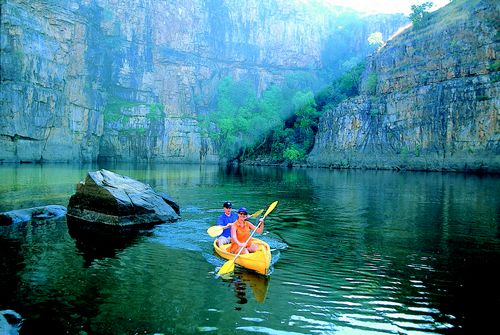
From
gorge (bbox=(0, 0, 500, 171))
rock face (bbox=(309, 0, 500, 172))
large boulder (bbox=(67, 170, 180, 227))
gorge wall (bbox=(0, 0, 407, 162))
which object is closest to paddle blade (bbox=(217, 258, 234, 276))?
large boulder (bbox=(67, 170, 180, 227))

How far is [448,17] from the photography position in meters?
69.9

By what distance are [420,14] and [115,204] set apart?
7797cm

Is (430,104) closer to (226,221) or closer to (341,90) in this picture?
(341,90)

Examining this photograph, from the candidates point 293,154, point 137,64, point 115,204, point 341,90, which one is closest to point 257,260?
point 115,204

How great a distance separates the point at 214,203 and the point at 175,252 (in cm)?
1240

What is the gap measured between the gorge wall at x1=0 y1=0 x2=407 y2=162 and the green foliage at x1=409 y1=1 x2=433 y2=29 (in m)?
46.6

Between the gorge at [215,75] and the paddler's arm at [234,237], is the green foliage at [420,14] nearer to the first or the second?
the gorge at [215,75]

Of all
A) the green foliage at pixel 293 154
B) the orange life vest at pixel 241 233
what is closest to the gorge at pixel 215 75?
the green foliage at pixel 293 154

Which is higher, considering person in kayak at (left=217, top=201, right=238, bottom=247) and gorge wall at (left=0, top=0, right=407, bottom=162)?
gorge wall at (left=0, top=0, right=407, bottom=162)

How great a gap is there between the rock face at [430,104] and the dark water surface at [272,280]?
45.1 m

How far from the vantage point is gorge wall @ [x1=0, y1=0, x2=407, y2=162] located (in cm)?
7525

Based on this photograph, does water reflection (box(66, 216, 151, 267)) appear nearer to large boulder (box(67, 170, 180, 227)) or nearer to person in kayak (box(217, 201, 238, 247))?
large boulder (box(67, 170, 180, 227))

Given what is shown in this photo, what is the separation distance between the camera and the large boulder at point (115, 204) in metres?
17.7

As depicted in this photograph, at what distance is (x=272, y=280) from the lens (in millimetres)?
10625
